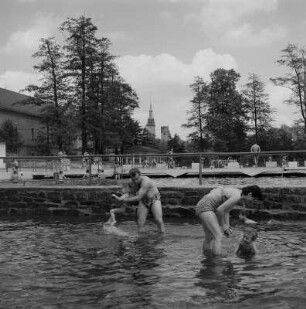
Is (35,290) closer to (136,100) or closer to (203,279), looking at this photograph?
(203,279)

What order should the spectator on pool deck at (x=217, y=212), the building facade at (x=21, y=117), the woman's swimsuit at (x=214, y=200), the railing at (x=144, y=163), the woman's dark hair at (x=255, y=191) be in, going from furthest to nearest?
1. the building facade at (x=21, y=117)
2. the railing at (x=144, y=163)
3. the woman's swimsuit at (x=214, y=200)
4. the spectator on pool deck at (x=217, y=212)
5. the woman's dark hair at (x=255, y=191)

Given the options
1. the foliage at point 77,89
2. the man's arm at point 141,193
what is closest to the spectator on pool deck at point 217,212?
the man's arm at point 141,193

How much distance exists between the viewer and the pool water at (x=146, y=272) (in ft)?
21.7

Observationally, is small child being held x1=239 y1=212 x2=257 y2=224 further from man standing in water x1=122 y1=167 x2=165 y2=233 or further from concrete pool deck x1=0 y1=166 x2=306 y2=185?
man standing in water x1=122 y1=167 x2=165 y2=233

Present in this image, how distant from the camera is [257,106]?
7456 cm

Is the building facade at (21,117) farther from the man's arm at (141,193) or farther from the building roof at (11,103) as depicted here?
the man's arm at (141,193)

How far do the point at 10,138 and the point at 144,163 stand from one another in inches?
2117

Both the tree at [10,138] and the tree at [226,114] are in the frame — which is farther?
the tree at [226,114]

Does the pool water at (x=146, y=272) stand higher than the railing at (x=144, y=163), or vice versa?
the railing at (x=144, y=163)

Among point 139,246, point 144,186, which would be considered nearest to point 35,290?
point 139,246

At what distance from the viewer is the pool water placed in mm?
6602

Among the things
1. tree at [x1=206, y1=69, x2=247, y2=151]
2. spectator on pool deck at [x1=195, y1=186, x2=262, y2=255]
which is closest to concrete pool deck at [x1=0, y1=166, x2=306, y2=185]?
spectator on pool deck at [x1=195, y1=186, x2=262, y2=255]

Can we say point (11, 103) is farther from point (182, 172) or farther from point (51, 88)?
point (182, 172)

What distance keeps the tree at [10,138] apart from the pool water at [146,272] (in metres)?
57.9
